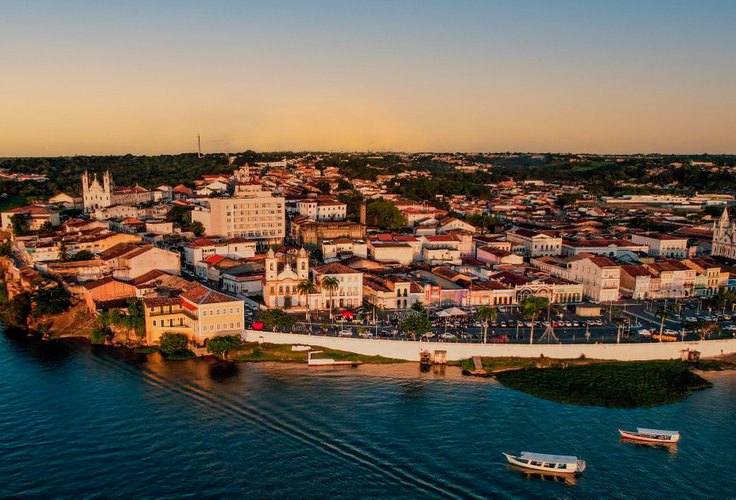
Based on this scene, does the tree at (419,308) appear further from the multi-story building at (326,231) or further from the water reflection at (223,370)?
the multi-story building at (326,231)

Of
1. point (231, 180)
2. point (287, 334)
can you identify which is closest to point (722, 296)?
point (287, 334)

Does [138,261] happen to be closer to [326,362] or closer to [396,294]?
[396,294]

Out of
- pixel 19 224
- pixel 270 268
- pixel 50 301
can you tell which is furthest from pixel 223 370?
pixel 19 224

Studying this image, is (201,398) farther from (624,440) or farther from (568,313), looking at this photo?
(568,313)

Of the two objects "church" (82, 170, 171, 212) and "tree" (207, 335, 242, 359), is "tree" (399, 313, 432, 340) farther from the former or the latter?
"church" (82, 170, 171, 212)

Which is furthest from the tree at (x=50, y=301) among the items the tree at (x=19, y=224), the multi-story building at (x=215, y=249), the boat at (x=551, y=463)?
the boat at (x=551, y=463)

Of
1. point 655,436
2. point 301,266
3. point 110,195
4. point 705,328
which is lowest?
point 655,436
